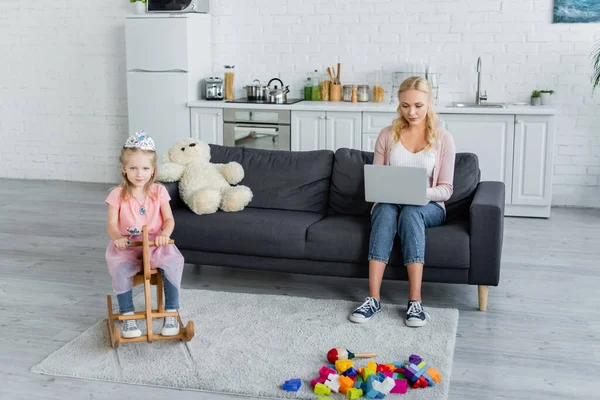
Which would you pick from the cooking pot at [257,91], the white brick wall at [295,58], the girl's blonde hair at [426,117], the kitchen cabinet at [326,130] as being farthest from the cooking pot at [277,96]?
the girl's blonde hair at [426,117]

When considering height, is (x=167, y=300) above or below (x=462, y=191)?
below

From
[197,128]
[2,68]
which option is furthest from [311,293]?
[2,68]

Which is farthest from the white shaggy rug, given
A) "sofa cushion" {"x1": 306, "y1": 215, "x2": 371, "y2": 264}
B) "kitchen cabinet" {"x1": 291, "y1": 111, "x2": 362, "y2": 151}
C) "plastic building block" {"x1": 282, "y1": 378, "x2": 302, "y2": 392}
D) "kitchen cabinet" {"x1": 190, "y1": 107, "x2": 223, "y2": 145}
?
"kitchen cabinet" {"x1": 190, "y1": 107, "x2": 223, "y2": 145}

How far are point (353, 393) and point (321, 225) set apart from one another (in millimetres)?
1315

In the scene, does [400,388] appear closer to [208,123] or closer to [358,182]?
[358,182]

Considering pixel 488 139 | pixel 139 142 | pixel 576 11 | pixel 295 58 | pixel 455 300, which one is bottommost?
pixel 455 300

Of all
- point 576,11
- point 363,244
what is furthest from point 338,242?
point 576,11

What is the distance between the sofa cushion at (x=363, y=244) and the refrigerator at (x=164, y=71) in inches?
112

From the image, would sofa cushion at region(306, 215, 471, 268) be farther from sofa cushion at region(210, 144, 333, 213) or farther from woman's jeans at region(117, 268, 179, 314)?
woman's jeans at region(117, 268, 179, 314)

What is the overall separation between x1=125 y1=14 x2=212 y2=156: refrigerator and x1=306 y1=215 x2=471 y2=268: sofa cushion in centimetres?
283

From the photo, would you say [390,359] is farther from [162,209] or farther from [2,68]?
[2,68]

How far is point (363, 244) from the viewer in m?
3.84

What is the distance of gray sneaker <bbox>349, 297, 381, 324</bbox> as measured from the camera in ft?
11.7

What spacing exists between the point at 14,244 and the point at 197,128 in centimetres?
194
